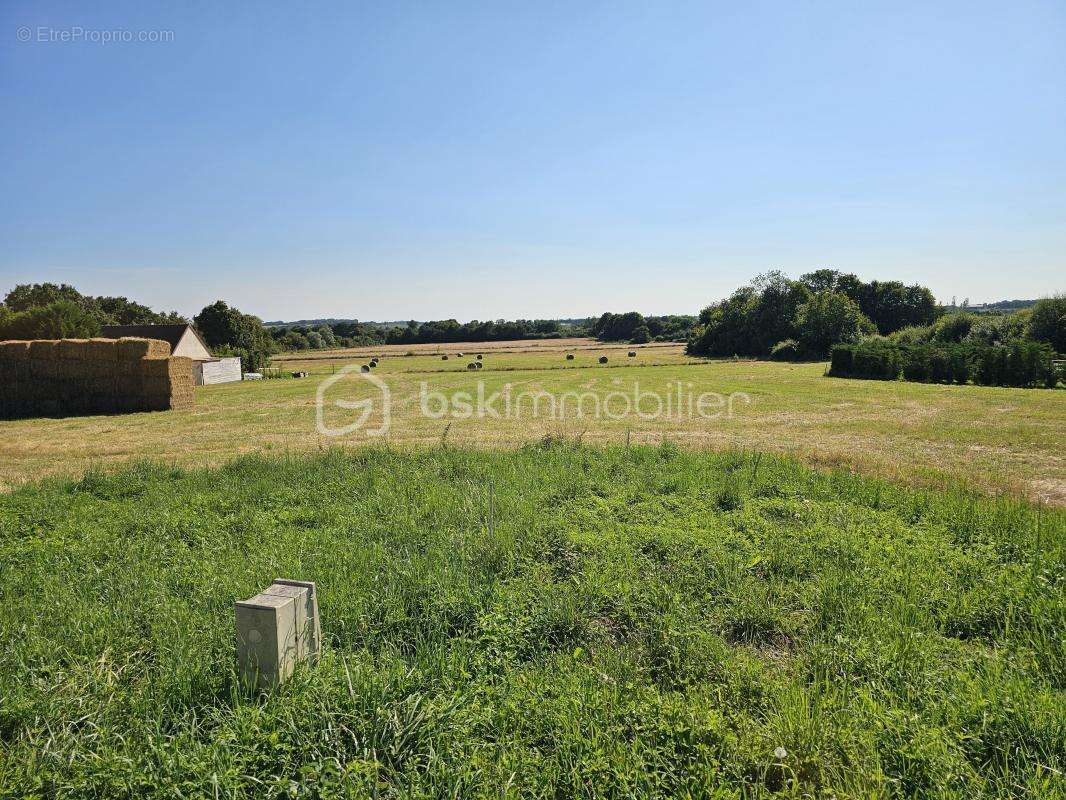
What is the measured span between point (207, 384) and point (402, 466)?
36175 millimetres

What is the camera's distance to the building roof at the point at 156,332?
4084cm

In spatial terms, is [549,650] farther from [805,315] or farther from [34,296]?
[34,296]


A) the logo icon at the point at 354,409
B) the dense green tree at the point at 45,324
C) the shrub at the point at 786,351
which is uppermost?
the dense green tree at the point at 45,324

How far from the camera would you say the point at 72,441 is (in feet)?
52.4

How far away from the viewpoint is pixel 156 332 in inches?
1667

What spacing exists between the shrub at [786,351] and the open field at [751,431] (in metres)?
28.2

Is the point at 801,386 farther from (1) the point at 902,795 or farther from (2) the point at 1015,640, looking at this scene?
(1) the point at 902,795

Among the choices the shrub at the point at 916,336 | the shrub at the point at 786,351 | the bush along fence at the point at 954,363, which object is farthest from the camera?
the shrub at the point at 786,351

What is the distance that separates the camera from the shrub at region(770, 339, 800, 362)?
55.3 metres

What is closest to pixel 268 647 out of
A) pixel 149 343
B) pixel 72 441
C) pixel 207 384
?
pixel 72 441

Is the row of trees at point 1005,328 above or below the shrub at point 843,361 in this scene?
above

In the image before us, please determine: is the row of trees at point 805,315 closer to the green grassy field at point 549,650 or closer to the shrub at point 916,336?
the shrub at point 916,336

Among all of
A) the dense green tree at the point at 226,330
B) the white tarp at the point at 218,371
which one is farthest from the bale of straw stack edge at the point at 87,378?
the dense green tree at the point at 226,330

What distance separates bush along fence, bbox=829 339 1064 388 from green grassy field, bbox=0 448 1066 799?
2683 cm
